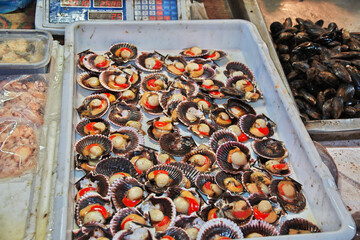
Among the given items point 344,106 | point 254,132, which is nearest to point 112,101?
point 254,132

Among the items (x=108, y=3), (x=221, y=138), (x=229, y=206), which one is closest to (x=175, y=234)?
(x=229, y=206)

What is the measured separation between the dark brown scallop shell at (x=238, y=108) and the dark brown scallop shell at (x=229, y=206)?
0.59m

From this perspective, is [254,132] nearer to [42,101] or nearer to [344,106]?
[344,106]

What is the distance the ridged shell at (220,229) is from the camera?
54.7 inches

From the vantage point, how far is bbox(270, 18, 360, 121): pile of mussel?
2459 mm

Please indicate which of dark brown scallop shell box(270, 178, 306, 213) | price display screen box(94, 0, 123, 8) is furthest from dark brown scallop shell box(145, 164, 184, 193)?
price display screen box(94, 0, 123, 8)

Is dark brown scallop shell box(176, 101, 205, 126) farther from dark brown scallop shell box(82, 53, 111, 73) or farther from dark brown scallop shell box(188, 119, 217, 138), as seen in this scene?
dark brown scallop shell box(82, 53, 111, 73)

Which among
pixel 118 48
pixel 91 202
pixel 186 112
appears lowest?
pixel 91 202

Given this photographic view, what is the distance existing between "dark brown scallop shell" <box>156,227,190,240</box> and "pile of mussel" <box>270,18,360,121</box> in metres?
1.31

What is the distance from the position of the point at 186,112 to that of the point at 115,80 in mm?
501

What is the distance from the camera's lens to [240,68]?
7.50ft

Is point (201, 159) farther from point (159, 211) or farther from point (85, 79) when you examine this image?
point (85, 79)

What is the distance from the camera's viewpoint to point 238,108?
2047mm

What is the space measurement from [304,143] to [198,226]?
70 centimetres
